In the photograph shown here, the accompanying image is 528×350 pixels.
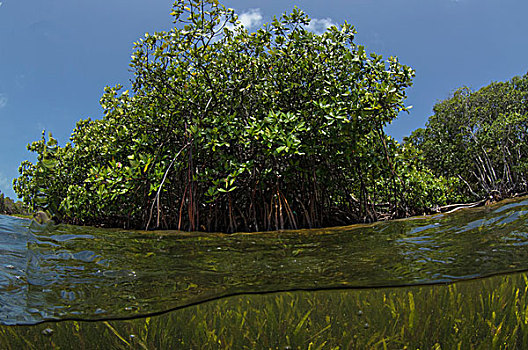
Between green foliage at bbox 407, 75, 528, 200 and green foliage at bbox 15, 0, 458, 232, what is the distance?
47.6 feet

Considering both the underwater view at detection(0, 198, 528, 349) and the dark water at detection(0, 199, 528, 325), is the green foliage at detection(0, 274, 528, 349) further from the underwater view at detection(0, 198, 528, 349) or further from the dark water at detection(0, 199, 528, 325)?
the dark water at detection(0, 199, 528, 325)

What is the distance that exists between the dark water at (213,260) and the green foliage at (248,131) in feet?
2.88

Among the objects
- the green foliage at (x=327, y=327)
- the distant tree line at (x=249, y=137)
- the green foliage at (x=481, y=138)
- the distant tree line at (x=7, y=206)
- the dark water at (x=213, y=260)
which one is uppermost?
the green foliage at (x=481, y=138)

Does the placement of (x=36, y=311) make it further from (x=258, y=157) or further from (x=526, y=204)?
(x=526, y=204)

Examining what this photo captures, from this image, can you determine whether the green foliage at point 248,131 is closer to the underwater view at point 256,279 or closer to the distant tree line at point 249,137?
the distant tree line at point 249,137

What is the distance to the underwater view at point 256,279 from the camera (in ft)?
18.7

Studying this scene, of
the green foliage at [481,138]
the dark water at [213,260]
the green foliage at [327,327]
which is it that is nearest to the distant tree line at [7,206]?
the dark water at [213,260]

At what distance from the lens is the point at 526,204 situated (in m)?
7.18

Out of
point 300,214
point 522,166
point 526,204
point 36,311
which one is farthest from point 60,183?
point 522,166

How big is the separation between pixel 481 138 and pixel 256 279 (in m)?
18.9

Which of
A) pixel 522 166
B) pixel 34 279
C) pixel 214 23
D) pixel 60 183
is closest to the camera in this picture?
pixel 34 279

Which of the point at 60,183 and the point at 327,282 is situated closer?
the point at 327,282

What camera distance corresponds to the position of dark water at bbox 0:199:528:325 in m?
5.64

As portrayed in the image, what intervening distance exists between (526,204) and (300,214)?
14.6 feet
